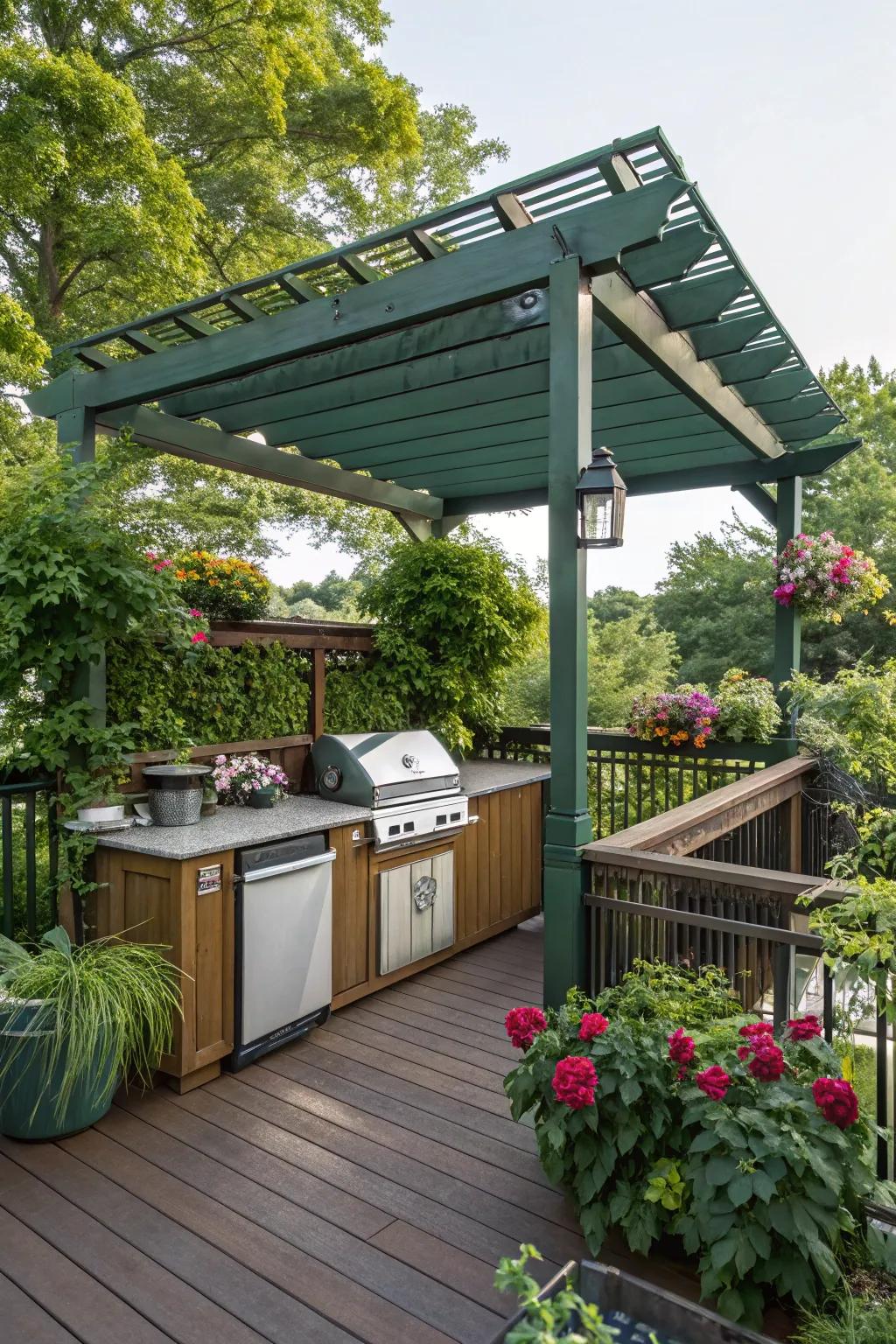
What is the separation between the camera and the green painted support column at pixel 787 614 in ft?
16.5

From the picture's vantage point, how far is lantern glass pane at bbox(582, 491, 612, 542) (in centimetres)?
238

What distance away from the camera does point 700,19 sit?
6398mm

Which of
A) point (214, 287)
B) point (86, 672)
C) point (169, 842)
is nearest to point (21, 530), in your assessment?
point (86, 672)

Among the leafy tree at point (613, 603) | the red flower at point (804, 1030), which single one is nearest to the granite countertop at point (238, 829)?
the red flower at point (804, 1030)

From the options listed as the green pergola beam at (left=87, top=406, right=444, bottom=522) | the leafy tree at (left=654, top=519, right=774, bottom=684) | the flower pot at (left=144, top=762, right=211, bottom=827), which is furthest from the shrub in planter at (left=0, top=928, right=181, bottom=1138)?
the leafy tree at (left=654, top=519, right=774, bottom=684)

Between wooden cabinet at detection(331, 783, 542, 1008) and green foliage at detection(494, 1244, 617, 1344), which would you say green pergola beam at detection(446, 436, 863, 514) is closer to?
wooden cabinet at detection(331, 783, 542, 1008)

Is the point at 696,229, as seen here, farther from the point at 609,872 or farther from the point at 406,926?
the point at 406,926

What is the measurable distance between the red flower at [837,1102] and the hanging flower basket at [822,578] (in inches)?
143

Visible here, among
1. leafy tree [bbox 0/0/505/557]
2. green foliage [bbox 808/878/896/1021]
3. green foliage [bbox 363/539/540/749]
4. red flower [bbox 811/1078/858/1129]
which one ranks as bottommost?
red flower [bbox 811/1078/858/1129]

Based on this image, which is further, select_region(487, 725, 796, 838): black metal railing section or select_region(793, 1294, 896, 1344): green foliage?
select_region(487, 725, 796, 838): black metal railing section

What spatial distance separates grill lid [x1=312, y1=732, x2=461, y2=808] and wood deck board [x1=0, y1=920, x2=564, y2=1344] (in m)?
1.10

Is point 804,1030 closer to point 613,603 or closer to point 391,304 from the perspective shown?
point 391,304

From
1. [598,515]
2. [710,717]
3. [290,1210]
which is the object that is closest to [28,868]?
[290,1210]

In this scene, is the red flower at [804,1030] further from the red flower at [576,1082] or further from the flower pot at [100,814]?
the flower pot at [100,814]
